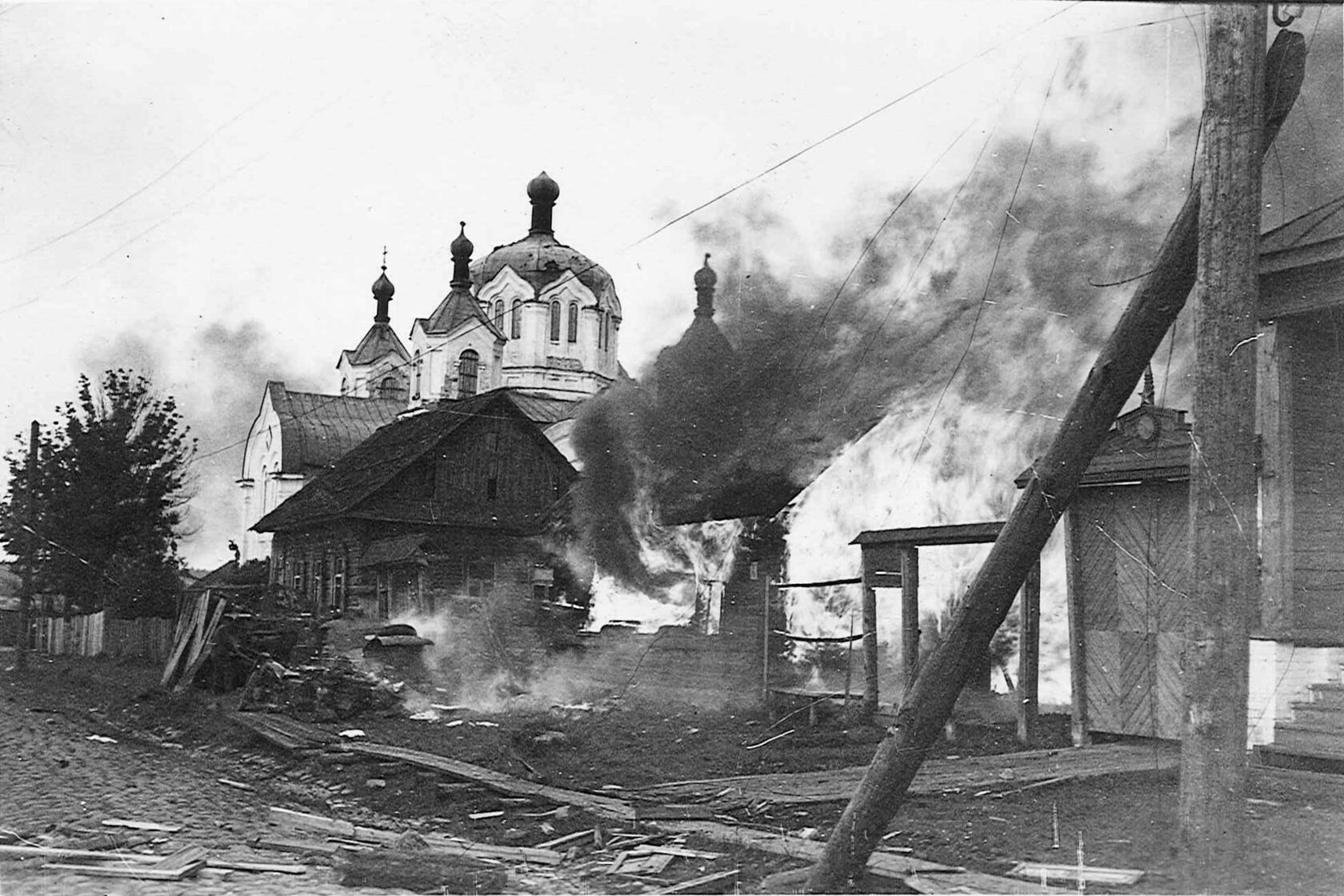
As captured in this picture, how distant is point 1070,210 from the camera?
6.39 m

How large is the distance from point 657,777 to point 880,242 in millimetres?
3367

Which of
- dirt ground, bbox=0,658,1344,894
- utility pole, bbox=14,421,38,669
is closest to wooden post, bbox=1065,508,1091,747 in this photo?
dirt ground, bbox=0,658,1344,894

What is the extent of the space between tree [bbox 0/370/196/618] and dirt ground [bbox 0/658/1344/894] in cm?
59

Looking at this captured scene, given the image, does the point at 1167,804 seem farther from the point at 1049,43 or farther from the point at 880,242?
the point at 1049,43

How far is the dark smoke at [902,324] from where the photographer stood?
634 cm

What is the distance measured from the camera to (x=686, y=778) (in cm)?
636

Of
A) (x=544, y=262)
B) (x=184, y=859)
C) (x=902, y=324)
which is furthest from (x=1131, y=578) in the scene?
(x=184, y=859)

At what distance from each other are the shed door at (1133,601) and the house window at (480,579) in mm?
3641

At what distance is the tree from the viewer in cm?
699

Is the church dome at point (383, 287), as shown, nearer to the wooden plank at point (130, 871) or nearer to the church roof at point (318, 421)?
the church roof at point (318, 421)

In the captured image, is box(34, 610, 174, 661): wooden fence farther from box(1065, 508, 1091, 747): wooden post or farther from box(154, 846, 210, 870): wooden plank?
box(1065, 508, 1091, 747): wooden post

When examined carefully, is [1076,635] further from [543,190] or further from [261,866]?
[261,866]

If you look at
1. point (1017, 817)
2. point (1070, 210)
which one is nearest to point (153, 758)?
point (1017, 817)

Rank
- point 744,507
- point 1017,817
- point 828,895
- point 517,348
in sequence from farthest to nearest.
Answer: point 517,348 < point 744,507 < point 1017,817 < point 828,895
